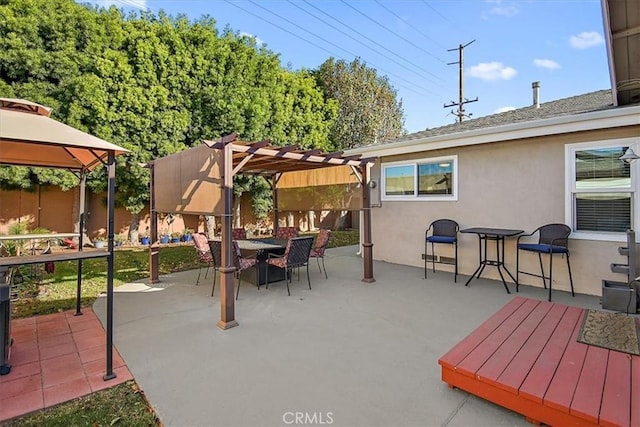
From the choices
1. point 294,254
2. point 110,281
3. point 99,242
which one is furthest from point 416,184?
point 99,242

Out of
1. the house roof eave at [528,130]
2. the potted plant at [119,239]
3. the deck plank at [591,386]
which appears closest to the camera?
the deck plank at [591,386]

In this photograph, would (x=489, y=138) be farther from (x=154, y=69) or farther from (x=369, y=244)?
(x=154, y=69)

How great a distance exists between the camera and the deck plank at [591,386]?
199 centimetres

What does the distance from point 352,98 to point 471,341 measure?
16113 mm

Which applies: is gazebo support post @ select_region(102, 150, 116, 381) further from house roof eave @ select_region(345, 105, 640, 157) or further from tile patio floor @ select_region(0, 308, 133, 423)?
house roof eave @ select_region(345, 105, 640, 157)

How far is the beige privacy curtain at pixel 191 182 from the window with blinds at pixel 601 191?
18.5 feet

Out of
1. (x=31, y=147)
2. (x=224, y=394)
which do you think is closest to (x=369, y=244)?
(x=224, y=394)

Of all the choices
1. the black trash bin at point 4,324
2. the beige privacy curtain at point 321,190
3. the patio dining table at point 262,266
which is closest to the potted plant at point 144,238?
the beige privacy curtain at point 321,190

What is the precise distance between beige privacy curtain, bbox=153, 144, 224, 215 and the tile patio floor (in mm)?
1989

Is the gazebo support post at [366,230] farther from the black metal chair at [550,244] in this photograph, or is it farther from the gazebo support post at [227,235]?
the gazebo support post at [227,235]

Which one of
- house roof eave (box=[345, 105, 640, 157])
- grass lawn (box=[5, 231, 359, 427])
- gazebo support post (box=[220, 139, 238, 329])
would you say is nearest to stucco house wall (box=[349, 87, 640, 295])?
house roof eave (box=[345, 105, 640, 157])

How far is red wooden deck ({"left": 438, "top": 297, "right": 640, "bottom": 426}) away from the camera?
203 cm

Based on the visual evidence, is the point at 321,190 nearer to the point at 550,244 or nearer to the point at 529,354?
the point at 550,244

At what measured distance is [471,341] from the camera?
2.91m
